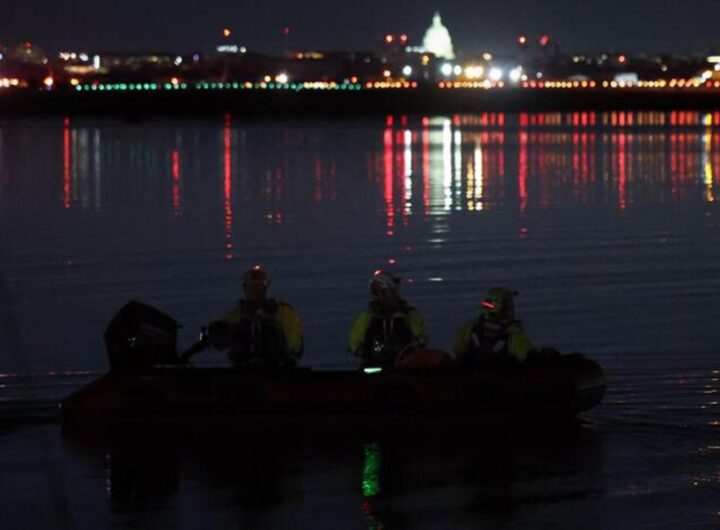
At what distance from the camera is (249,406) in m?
16.5

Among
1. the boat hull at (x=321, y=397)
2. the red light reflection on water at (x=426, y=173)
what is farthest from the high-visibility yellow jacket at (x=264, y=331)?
the red light reflection on water at (x=426, y=173)

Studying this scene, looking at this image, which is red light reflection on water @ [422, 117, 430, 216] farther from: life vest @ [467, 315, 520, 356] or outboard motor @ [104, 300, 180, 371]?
outboard motor @ [104, 300, 180, 371]

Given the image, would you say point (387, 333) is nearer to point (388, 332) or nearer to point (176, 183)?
point (388, 332)

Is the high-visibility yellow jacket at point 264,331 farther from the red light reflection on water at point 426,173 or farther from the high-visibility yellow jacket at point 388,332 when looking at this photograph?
the red light reflection on water at point 426,173

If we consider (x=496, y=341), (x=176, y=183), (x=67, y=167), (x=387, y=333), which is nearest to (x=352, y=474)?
(x=387, y=333)

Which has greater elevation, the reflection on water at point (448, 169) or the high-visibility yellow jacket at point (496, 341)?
the reflection on water at point (448, 169)

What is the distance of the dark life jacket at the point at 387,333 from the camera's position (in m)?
16.9

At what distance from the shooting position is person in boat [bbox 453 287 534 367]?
1672 centimetres

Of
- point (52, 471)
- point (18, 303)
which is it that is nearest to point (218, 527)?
point (52, 471)

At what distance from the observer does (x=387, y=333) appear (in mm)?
16938

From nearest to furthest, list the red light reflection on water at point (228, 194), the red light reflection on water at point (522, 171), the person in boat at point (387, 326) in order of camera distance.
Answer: the person in boat at point (387, 326) → the red light reflection on water at point (228, 194) → the red light reflection on water at point (522, 171)

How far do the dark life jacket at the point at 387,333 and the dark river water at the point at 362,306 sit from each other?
831 mm

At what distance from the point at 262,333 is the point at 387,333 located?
1141mm

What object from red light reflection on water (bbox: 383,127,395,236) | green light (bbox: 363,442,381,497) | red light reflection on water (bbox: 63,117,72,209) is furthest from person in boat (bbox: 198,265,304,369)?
red light reflection on water (bbox: 63,117,72,209)
